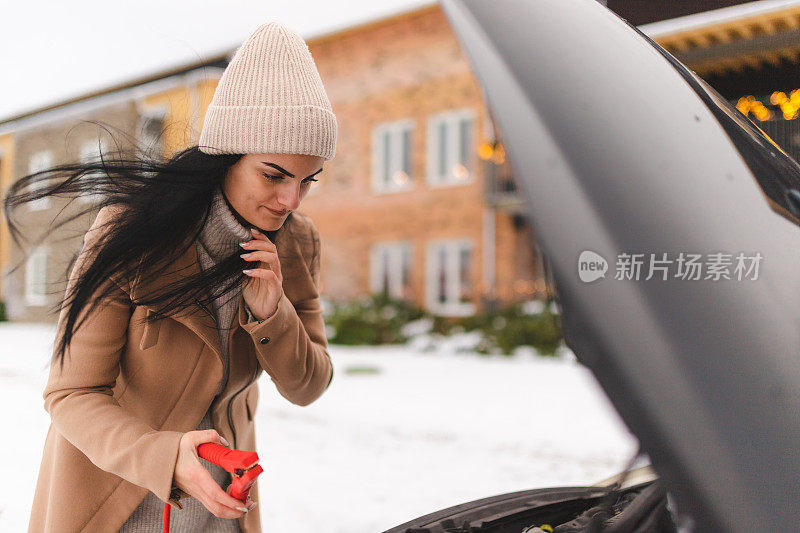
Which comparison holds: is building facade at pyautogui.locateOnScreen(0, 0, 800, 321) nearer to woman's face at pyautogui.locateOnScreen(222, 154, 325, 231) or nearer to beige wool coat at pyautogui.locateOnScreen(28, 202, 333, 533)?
beige wool coat at pyautogui.locateOnScreen(28, 202, 333, 533)

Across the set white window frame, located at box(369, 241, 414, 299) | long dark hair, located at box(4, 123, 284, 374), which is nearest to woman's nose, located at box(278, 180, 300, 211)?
long dark hair, located at box(4, 123, 284, 374)

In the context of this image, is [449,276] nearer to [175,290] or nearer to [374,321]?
[374,321]

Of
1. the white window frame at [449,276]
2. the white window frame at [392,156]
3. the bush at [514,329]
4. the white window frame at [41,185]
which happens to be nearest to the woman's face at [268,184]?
the white window frame at [41,185]

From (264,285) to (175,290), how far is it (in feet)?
0.49

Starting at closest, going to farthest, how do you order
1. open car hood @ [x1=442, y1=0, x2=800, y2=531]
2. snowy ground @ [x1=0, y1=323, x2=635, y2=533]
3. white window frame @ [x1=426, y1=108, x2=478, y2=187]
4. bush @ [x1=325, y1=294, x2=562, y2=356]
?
open car hood @ [x1=442, y1=0, x2=800, y2=531], snowy ground @ [x1=0, y1=323, x2=635, y2=533], bush @ [x1=325, y1=294, x2=562, y2=356], white window frame @ [x1=426, y1=108, x2=478, y2=187]

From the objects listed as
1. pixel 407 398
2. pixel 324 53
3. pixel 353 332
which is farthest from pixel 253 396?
pixel 324 53

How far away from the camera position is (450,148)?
13.9 meters

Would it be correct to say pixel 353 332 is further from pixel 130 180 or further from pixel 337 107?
pixel 130 180

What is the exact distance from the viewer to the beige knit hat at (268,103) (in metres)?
1.05

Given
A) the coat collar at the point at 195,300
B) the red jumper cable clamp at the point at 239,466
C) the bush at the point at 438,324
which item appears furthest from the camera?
the bush at the point at 438,324

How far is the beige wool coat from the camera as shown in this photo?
3.26ft

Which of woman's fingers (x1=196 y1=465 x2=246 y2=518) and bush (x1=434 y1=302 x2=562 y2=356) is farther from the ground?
woman's fingers (x1=196 y1=465 x2=246 y2=518)

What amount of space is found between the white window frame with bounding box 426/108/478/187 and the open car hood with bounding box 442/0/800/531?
1294 centimetres

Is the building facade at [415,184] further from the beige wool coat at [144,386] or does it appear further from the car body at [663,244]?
the car body at [663,244]
